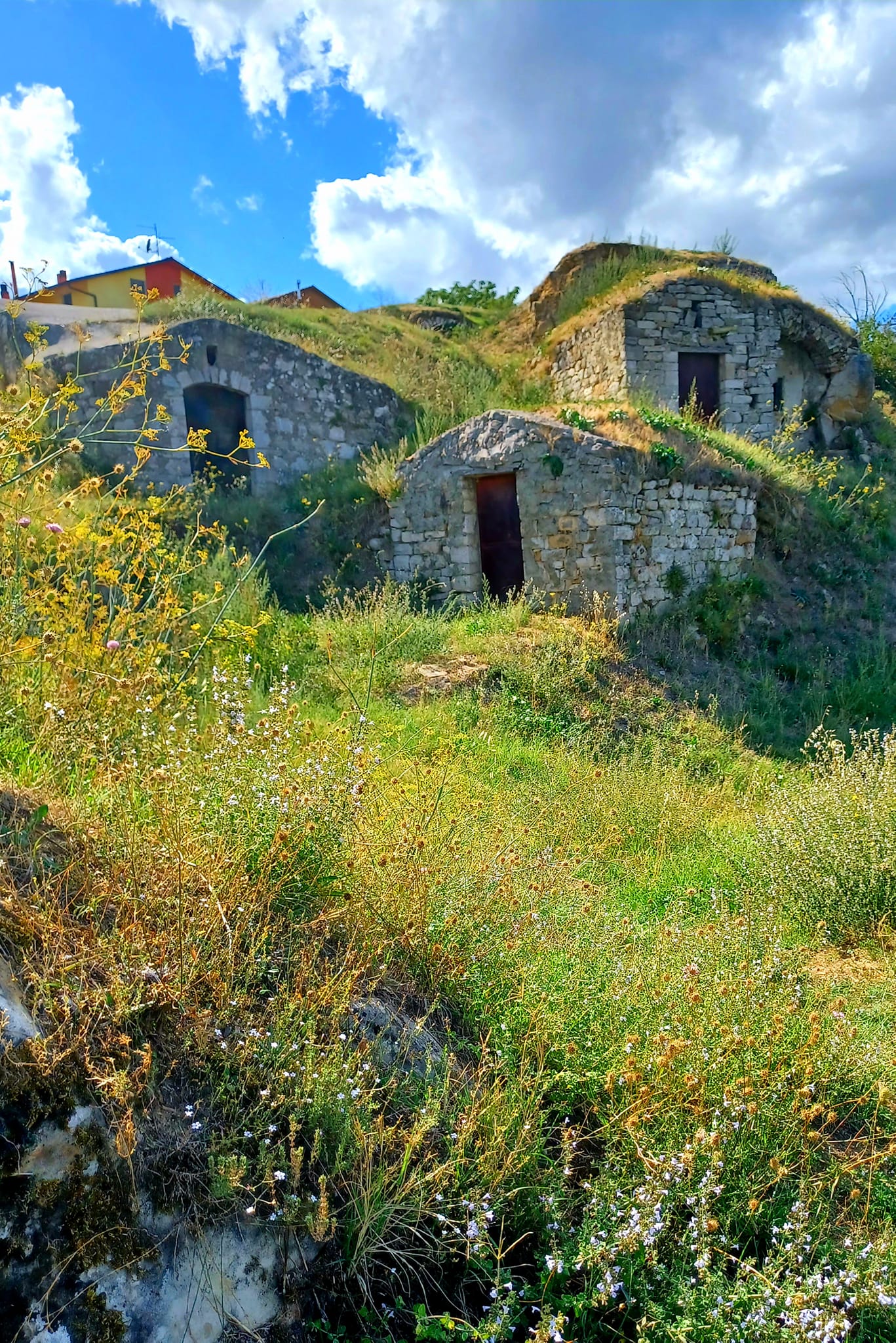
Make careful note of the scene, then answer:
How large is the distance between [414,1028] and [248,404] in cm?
1156

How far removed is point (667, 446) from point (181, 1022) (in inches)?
365

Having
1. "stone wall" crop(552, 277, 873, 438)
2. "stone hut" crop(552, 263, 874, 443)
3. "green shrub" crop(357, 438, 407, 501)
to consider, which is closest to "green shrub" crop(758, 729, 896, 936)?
"green shrub" crop(357, 438, 407, 501)

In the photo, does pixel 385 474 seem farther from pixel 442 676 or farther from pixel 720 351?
pixel 720 351

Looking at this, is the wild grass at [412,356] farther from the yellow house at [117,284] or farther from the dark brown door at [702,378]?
the yellow house at [117,284]

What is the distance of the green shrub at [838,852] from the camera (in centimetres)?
442

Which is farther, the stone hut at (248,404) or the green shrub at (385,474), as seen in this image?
the stone hut at (248,404)

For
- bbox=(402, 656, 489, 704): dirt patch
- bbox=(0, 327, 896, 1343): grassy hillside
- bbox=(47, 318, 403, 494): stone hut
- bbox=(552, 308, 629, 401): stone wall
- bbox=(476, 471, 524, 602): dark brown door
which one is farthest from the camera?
bbox=(552, 308, 629, 401): stone wall

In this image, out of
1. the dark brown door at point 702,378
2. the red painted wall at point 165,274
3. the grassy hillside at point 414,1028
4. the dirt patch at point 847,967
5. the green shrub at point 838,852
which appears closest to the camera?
the grassy hillside at point 414,1028

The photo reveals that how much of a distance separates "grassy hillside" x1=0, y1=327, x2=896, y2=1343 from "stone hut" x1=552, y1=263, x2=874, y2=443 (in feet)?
35.5

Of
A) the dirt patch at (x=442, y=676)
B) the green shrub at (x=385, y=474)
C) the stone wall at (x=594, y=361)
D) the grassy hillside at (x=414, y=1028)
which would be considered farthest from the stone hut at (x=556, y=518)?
the grassy hillside at (x=414, y=1028)

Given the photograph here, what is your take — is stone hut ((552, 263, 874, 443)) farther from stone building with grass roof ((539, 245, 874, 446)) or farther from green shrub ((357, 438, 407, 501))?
green shrub ((357, 438, 407, 501))

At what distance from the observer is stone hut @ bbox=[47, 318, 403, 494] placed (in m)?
11.6

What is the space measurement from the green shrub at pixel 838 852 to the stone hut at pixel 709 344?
982 centimetres

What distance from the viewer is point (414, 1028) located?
2721 mm
